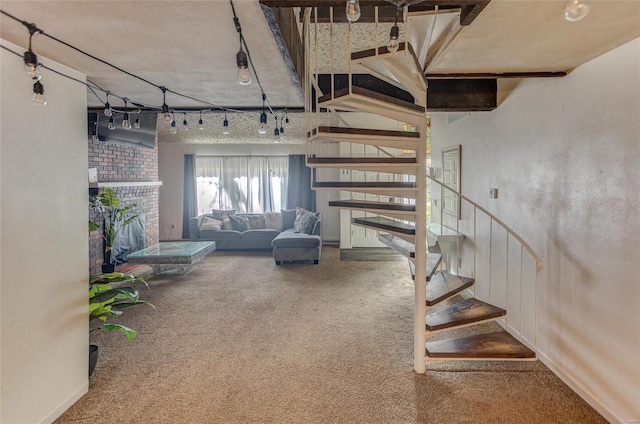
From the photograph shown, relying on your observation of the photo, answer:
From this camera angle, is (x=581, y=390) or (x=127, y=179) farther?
(x=127, y=179)

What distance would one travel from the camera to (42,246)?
6.36 ft

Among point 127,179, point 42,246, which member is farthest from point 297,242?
point 42,246

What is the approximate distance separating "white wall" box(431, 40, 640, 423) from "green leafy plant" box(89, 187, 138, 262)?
5.08 metres

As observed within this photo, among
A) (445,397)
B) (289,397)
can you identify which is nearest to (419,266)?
(445,397)

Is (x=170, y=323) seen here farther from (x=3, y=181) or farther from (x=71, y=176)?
(x=3, y=181)

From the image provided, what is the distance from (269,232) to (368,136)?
483 centimetres

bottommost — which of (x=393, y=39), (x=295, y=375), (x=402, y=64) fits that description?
(x=295, y=375)

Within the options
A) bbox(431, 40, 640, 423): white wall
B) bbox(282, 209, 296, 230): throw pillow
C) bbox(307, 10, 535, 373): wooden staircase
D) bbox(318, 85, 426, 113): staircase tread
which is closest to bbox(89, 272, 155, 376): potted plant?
bbox(307, 10, 535, 373): wooden staircase

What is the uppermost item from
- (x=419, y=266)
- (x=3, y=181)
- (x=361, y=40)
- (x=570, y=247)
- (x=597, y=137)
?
(x=361, y=40)

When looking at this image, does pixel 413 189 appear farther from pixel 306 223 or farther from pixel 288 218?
pixel 288 218

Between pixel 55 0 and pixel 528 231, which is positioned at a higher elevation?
pixel 55 0

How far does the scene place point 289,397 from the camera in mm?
2258

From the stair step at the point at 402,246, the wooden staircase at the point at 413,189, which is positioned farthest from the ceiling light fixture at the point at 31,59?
the stair step at the point at 402,246

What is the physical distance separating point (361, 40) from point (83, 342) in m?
2.94
